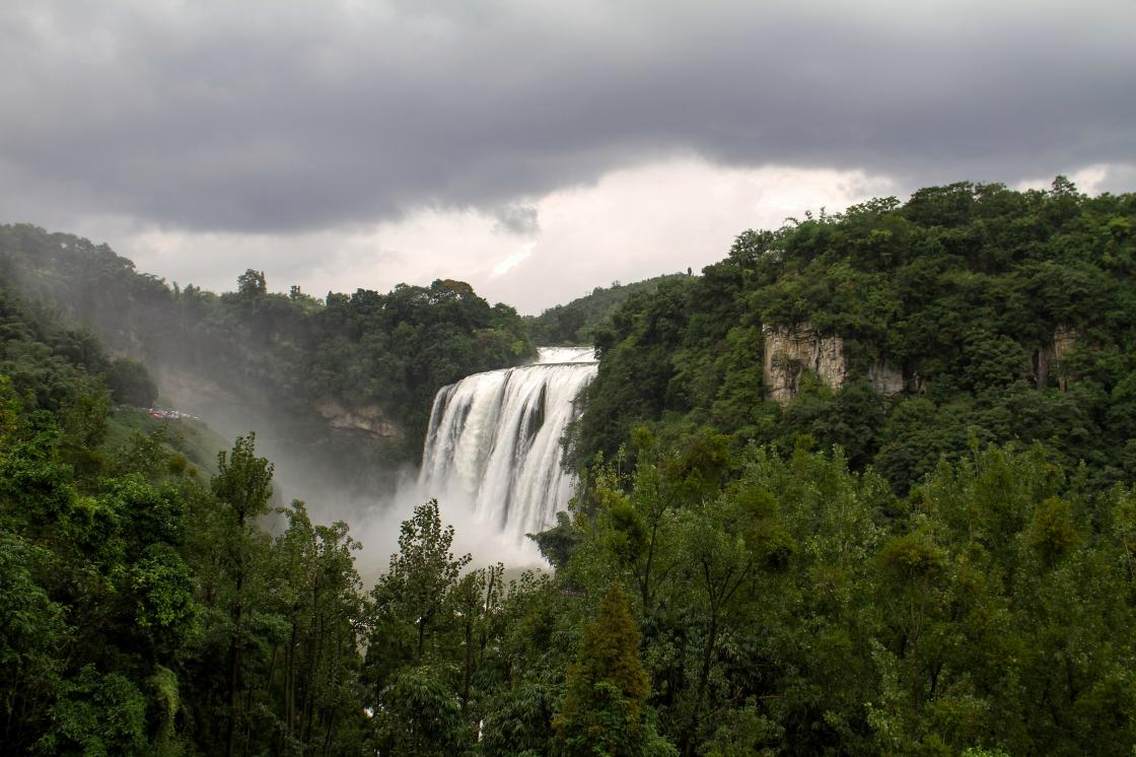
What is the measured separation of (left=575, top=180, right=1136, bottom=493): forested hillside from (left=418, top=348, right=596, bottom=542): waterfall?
133 inches

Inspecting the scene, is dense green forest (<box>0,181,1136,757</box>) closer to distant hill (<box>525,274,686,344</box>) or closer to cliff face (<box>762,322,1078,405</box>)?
cliff face (<box>762,322,1078,405</box>)

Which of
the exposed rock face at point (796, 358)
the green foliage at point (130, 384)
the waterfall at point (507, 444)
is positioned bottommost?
the waterfall at point (507, 444)

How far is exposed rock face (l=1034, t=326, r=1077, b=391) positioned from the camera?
28797mm

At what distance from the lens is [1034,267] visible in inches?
1209

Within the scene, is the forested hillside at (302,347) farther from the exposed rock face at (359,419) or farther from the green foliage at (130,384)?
the green foliage at (130,384)

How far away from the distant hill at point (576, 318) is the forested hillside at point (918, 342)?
3361 centimetres

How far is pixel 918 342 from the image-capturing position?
31375 millimetres

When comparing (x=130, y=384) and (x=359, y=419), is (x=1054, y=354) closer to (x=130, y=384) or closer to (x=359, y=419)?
(x=130, y=384)

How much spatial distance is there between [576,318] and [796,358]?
163 ft

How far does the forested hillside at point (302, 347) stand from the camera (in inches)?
2419

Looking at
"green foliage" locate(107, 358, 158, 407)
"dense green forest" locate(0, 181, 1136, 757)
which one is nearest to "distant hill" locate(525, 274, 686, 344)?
"green foliage" locate(107, 358, 158, 407)

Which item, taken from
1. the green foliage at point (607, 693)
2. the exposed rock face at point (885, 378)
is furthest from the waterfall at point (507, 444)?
the green foliage at point (607, 693)

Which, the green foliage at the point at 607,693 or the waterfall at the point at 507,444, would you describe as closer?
the green foliage at the point at 607,693

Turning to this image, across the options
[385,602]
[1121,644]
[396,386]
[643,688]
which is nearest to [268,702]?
[385,602]
